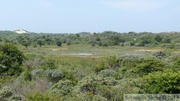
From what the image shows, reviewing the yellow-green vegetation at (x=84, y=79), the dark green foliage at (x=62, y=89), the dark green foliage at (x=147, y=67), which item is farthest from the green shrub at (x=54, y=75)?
the dark green foliage at (x=147, y=67)

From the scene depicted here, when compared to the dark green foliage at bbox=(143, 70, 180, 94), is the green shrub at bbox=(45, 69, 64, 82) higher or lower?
lower

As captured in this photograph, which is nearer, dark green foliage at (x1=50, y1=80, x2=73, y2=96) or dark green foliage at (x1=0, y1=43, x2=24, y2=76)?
dark green foliage at (x1=50, y1=80, x2=73, y2=96)

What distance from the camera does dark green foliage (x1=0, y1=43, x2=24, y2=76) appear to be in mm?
29125

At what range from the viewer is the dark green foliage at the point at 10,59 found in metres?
29.1

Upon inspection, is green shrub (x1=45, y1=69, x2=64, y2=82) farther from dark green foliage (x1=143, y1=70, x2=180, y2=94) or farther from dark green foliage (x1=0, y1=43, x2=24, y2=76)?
dark green foliage (x1=143, y1=70, x2=180, y2=94)

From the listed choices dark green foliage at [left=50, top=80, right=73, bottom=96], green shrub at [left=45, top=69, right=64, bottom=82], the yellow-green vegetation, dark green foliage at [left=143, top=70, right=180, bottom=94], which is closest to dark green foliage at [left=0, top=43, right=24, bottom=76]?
the yellow-green vegetation

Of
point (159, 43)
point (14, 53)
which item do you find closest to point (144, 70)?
point (14, 53)

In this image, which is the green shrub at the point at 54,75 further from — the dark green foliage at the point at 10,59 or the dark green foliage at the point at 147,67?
the dark green foliage at the point at 10,59

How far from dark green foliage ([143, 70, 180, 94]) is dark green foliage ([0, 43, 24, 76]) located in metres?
15.2

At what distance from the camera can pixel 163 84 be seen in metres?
16.5

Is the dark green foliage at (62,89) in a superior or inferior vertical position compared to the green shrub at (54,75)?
superior

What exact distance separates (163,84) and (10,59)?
749 inches

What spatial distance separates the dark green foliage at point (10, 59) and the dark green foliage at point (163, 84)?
15223mm

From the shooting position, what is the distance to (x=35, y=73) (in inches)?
957
